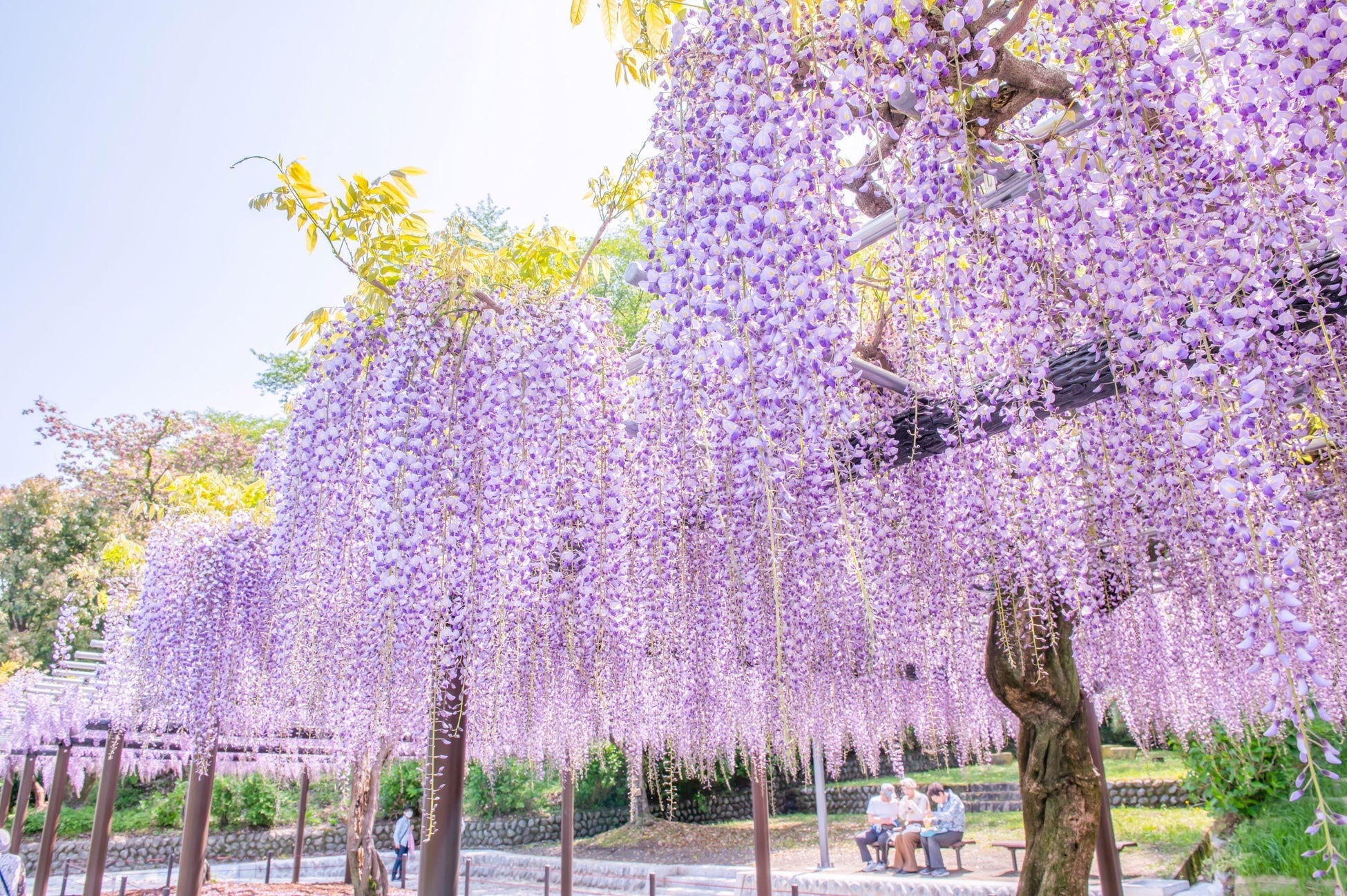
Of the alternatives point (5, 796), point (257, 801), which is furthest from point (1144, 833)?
point (257, 801)

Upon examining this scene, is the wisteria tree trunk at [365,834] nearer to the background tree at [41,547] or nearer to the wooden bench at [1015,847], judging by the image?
the wooden bench at [1015,847]

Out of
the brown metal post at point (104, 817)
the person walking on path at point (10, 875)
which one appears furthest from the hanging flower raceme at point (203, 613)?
the brown metal post at point (104, 817)

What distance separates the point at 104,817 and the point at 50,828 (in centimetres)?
223

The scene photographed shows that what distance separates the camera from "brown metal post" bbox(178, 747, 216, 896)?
6383 millimetres

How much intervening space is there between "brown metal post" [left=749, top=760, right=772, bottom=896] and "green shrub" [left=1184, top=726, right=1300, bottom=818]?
11.6 ft

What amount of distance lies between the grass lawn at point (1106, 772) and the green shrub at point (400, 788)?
808 cm

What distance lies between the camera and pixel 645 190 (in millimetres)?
3885

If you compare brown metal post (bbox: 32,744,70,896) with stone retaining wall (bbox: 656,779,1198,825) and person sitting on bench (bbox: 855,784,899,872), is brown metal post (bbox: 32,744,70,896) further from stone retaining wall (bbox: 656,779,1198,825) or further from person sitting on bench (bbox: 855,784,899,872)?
stone retaining wall (bbox: 656,779,1198,825)

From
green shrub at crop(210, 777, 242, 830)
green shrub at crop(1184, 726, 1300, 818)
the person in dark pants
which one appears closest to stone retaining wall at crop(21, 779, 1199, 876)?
green shrub at crop(210, 777, 242, 830)

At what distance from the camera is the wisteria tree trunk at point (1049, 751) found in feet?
13.4

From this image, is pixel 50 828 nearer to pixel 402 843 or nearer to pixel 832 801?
pixel 402 843

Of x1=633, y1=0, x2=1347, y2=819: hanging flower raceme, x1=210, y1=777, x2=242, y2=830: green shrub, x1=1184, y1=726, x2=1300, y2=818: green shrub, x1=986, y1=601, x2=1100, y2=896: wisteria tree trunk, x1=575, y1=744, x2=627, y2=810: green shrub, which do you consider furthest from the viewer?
x1=210, y1=777, x2=242, y2=830: green shrub

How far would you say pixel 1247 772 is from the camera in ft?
22.6

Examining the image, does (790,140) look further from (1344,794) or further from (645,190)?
(1344,794)
